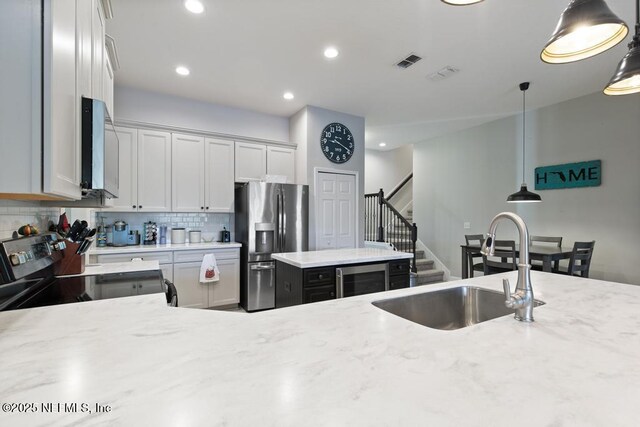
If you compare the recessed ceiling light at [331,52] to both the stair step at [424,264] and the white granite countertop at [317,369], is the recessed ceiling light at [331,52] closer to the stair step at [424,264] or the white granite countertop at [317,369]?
the white granite countertop at [317,369]

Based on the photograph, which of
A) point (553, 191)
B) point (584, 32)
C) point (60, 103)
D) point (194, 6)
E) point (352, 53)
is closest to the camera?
point (60, 103)

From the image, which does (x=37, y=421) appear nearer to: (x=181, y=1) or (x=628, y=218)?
(x=181, y=1)

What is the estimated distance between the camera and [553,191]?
14.6 ft

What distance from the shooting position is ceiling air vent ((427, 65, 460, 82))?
3.33 m

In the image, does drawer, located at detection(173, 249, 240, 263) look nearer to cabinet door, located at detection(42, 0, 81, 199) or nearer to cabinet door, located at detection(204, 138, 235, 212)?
cabinet door, located at detection(204, 138, 235, 212)

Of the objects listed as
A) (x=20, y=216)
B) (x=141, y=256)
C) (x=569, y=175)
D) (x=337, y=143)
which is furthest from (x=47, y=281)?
(x=569, y=175)

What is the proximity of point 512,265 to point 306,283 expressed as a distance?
2.71 meters

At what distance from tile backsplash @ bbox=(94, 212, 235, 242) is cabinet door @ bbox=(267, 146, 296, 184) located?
0.97 metres

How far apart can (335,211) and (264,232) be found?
123 centimetres

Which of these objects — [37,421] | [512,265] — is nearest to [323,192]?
[512,265]

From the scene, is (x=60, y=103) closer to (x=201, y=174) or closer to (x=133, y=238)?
(x=201, y=174)

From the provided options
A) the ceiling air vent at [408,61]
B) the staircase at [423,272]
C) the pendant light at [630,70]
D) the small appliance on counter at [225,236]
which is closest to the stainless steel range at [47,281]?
the small appliance on counter at [225,236]

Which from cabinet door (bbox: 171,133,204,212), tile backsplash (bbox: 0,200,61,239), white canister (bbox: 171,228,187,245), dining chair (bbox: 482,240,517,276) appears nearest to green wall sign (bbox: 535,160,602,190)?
dining chair (bbox: 482,240,517,276)

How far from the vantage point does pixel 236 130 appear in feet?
14.9
